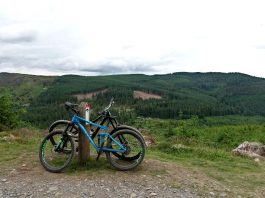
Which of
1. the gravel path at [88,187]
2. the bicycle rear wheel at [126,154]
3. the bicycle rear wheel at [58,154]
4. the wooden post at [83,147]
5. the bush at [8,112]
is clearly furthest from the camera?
the bush at [8,112]

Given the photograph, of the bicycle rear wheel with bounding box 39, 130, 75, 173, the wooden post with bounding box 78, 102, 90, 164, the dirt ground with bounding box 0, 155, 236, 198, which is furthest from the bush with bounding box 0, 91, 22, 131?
the wooden post with bounding box 78, 102, 90, 164

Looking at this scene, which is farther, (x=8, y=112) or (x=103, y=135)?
(x=8, y=112)

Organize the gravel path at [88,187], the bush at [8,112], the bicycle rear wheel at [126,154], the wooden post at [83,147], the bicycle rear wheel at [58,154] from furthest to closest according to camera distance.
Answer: the bush at [8,112] < the wooden post at [83,147] < the bicycle rear wheel at [126,154] < the bicycle rear wheel at [58,154] < the gravel path at [88,187]

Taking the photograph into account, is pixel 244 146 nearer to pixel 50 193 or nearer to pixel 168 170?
pixel 168 170

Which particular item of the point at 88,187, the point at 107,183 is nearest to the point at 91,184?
the point at 88,187

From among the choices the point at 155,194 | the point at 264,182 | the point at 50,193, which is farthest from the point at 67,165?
the point at 264,182

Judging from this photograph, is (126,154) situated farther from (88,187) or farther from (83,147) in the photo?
(88,187)

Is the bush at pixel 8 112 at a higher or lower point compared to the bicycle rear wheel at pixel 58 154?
higher

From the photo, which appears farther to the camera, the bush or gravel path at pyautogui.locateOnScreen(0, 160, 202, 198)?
the bush

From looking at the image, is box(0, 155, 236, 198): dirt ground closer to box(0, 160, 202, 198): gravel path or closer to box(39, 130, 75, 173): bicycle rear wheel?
box(0, 160, 202, 198): gravel path

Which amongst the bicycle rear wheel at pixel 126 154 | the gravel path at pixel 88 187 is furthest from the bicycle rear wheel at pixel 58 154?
the bicycle rear wheel at pixel 126 154

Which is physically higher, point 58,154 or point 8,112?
point 8,112

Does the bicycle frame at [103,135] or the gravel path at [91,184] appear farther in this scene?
the bicycle frame at [103,135]

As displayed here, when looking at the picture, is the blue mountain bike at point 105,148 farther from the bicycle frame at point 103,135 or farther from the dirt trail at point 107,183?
the dirt trail at point 107,183
